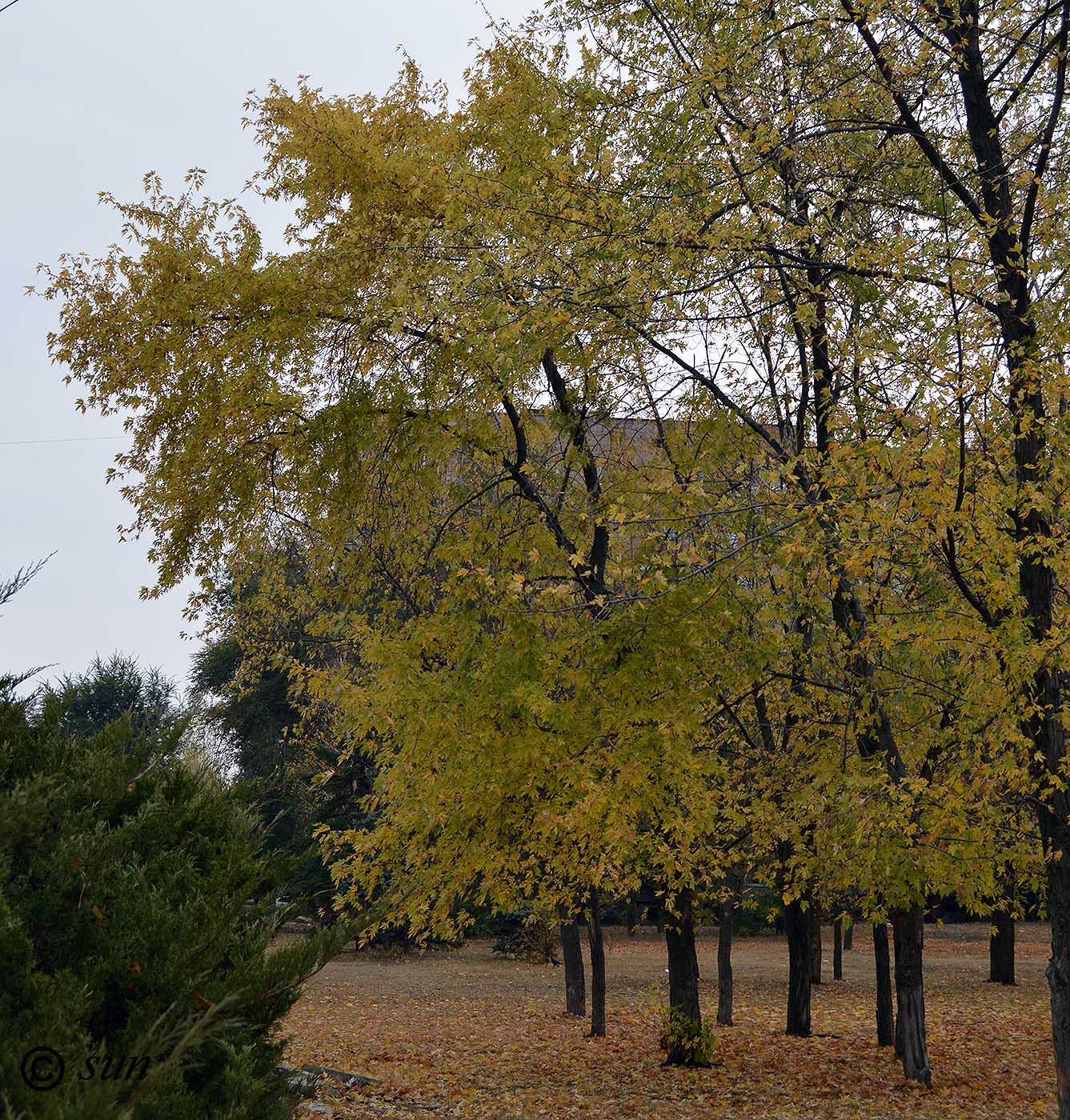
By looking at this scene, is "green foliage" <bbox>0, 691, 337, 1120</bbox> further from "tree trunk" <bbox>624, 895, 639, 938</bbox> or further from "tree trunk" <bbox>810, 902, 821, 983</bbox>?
"tree trunk" <bbox>624, 895, 639, 938</bbox>

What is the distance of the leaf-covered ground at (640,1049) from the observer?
34.4 feet

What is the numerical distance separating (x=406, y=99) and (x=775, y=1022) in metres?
14.3

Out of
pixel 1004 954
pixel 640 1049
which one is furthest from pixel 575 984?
pixel 1004 954

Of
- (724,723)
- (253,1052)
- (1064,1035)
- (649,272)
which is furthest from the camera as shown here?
(724,723)

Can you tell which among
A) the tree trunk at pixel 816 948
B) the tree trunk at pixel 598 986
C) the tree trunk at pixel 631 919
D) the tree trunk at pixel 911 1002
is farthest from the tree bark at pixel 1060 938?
the tree trunk at pixel 631 919

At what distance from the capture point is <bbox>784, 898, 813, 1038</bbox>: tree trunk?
14.7m

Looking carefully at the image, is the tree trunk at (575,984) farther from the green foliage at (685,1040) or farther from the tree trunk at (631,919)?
the tree trunk at (631,919)

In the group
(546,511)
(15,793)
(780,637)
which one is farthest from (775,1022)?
(15,793)

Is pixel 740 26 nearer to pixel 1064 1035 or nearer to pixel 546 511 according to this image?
pixel 546 511

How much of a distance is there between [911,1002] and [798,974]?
164 inches

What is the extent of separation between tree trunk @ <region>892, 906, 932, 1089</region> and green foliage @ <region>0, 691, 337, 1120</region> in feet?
29.5

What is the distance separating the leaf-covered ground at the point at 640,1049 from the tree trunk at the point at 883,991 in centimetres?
25

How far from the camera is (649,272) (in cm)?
750

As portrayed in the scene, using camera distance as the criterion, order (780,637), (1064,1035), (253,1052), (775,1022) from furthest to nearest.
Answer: (775,1022), (780,637), (1064,1035), (253,1052)
